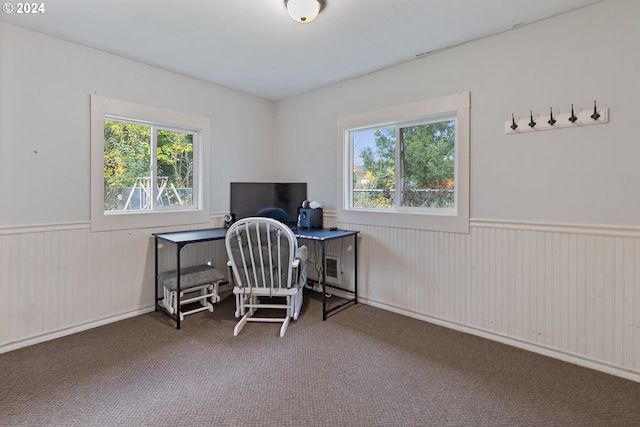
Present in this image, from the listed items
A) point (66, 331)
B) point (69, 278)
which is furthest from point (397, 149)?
point (66, 331)

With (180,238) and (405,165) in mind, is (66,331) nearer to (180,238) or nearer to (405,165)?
(180,238)

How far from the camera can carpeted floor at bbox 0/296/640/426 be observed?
168cm

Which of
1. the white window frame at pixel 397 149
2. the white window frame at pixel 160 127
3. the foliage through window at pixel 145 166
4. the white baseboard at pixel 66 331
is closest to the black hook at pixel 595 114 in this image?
the white window frame at pixel 397 149

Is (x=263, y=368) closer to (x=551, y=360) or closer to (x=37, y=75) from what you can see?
(x=551, y=360)

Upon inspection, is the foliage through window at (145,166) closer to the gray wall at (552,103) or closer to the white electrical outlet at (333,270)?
the white electrical outlet at (333,270)

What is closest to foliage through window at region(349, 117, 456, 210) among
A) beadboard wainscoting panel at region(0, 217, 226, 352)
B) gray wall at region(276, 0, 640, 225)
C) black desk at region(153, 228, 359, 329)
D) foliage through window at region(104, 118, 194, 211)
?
gray wall at region(276, 0, 640, 225)

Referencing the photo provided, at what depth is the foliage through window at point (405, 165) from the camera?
293cm

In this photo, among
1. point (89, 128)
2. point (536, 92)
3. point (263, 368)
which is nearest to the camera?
point (263, 368)

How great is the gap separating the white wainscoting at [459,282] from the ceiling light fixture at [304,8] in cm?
203

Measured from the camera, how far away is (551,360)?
2256 mm

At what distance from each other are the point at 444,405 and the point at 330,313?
1.48 metres

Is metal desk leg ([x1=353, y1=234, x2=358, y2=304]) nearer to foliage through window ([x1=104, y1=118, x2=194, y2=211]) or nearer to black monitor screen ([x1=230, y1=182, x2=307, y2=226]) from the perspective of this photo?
black monitor screen ([x1=230, y1=182, x2=307, y2=226])

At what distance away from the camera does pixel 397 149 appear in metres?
3.24

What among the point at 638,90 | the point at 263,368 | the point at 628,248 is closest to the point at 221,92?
the point at 263,368
